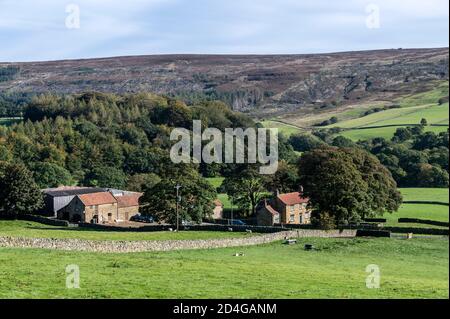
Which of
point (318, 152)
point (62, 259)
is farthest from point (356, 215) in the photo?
point (62, 259)

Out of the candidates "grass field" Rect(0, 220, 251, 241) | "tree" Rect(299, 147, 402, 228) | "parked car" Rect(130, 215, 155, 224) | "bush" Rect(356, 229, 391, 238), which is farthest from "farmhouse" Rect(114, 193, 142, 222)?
"bush" Rect(356, 229, 391, 238)

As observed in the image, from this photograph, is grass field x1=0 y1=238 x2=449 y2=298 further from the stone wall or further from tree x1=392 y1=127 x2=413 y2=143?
tree x1=392 y1=127 x2=413 y2=143

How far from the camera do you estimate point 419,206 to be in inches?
3056

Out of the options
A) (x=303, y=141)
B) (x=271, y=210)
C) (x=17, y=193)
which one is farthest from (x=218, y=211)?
(x=303, y=141)

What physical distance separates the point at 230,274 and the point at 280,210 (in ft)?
139

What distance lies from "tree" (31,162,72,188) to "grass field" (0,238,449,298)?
2181 inches

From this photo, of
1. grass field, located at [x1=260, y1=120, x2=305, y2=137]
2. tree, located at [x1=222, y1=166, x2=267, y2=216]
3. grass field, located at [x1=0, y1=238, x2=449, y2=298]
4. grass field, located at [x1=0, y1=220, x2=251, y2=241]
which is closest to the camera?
grass field, located at [x1=0, y1=238, x2=449, y2=298]

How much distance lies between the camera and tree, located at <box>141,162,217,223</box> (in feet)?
190

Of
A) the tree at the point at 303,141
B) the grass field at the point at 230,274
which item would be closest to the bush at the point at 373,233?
the grass field at the point at 230,274

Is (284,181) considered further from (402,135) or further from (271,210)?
(402,135)

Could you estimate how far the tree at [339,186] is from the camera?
5484 centimetres

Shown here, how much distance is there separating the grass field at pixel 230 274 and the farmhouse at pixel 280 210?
25.8 metres
